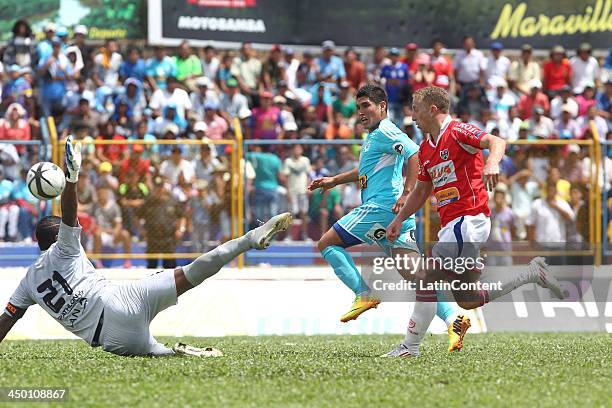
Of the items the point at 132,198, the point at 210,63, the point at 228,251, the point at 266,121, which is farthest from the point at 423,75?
the point at 228,251

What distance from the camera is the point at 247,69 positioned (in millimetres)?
20672

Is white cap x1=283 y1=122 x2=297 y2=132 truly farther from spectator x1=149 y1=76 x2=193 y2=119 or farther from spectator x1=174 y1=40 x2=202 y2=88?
spectator x1=174 y1=40 x2=202 y2=88

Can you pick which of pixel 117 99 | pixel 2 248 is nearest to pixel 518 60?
pixel 117 99

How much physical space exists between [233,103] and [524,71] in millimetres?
5783

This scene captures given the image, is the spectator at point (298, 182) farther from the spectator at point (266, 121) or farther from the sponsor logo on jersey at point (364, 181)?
the sponsor logo on jersey at point (364, 181)

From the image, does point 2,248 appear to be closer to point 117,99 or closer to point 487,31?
point 117,99

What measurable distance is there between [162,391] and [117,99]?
12510 mm

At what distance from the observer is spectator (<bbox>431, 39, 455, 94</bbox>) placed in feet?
65.4

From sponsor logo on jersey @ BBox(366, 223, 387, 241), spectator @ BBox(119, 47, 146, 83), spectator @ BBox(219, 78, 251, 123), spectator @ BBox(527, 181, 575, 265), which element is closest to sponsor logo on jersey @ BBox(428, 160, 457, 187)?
sponsor logo on jersey @ BBox(366, 223, 387, 241)

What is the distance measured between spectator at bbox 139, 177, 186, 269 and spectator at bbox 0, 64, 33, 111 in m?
3.96

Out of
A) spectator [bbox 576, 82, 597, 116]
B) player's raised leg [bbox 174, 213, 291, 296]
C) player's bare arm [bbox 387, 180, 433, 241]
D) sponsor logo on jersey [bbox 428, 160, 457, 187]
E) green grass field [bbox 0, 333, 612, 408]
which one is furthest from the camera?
spectator [bbox 576, 82, 597, 116]

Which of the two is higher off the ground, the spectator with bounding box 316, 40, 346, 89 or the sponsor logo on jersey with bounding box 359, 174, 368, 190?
the spectator with bounding box 316, 40, 346, 89

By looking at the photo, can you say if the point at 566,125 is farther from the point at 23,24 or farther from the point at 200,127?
the point at 23,24

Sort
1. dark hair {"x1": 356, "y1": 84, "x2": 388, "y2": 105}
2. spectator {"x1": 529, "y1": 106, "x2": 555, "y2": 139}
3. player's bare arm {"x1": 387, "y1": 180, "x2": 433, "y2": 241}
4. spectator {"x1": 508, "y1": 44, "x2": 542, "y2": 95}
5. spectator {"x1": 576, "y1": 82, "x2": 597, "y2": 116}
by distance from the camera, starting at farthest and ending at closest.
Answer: spectator {"x1": 508, "y1": 44, "x2": 542, "y2": 95} < spectator {"x1": 576, "y1": 82, "x2": 597, "y2": 116} < spectator {"x1": 529, "y1": 106, "x2": 555, "y2": 139} < dark hair {"x1": 356, "y1": 84, "x2": 388, "y2": 105} < player's bare arm {"x1": 387, "y1": 180, "x2": 433, "y2": 241}
